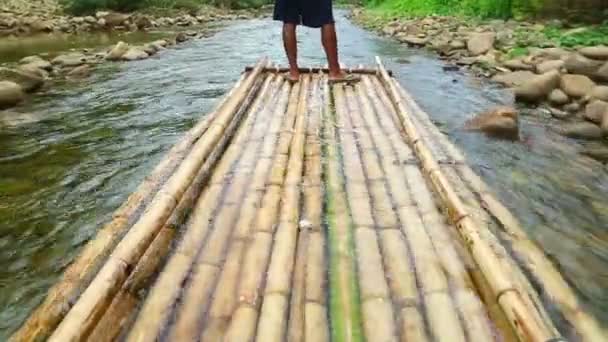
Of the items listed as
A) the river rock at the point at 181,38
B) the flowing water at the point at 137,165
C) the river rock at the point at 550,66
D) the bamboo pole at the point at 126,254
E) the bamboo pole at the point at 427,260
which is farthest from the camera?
the river rock at the point at 181,38

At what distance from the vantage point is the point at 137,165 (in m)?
3.79

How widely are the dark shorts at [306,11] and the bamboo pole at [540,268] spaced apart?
7.42ft

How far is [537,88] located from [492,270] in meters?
4.33

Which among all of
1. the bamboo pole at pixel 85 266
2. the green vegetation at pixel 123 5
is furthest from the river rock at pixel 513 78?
the green vegetation at pixel 123 5

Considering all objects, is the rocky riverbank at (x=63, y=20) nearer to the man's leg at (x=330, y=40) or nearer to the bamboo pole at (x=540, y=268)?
the man's leg at (x=330, y=40)

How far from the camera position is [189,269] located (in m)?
1.87

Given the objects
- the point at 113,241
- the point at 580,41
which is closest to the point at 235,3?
the point at 580,41

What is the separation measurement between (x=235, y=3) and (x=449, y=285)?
78.9 feet

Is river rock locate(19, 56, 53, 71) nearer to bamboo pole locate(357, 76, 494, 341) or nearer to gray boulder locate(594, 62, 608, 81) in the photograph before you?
bamboo pole locate(357, 76, 494, 341)

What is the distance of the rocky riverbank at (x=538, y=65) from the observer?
16.1 feet

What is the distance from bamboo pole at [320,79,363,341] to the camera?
5.26 feet

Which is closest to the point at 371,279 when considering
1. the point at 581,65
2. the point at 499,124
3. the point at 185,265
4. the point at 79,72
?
the point at 185,265

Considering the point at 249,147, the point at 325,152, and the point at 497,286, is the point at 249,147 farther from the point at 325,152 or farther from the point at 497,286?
the point at 497,286

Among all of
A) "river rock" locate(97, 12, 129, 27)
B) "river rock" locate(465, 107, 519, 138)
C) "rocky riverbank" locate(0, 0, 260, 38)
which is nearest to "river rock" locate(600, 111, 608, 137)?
"river rock" locate(465, 107, 519, 138)
